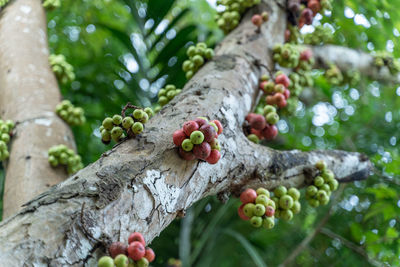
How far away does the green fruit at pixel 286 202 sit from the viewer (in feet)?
5.24

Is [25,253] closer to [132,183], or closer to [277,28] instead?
[132,183]

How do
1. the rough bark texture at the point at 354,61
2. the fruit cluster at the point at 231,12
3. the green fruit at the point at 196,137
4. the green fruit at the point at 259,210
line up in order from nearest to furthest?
1. the green fruit at the point at 196,137
2. the green fruit at the point at 259,210
3. the fruit cluster at the point at 231,12
4. the rough bark texture at the point at 354,61

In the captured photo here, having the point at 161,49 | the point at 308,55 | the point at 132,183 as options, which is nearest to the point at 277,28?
the point at 308,55

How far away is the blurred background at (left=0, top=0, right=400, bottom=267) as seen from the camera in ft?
8.24

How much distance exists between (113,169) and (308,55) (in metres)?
1.56

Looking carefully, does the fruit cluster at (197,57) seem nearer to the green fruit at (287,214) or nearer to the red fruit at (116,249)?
the green fruit at (287,214)

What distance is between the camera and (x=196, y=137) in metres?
1.16

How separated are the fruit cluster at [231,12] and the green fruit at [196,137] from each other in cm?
121

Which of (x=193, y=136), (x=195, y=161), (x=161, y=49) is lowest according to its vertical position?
(x=161, y=49)

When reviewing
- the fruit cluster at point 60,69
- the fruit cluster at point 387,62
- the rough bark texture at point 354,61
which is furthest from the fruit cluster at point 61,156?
the fruit cluster at point 387,62

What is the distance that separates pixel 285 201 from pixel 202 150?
1.85 ft

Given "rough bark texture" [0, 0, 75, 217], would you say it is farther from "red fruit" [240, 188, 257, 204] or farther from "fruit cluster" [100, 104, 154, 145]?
"red fruit" [240, 188, 257, 204]

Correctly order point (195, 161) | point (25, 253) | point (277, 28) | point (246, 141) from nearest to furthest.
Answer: point (25, 253) < point (195, 161) < point (246, 141) < point (277, 28)

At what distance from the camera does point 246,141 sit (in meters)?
1.51
